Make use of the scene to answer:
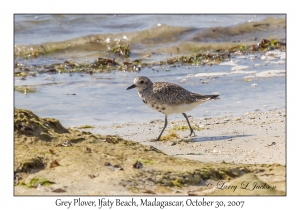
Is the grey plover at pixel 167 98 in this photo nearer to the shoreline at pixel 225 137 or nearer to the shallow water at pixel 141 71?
the shoreline at pixel 225 137

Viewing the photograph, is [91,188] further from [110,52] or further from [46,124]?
[110,52]

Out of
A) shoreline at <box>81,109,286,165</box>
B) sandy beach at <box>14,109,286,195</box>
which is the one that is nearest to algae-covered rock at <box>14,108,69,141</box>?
sandy beach at <box>14,109,286,195</box>

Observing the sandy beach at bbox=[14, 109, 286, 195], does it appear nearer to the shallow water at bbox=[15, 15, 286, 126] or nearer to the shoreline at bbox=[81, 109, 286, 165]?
the shoreline at bbox=[81, 109, 286, 165]

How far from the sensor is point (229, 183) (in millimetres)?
5574

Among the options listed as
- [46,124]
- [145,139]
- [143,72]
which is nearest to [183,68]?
[143,72]

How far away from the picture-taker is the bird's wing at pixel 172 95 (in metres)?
9.06

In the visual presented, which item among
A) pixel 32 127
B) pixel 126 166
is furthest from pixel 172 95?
pixel 126 166

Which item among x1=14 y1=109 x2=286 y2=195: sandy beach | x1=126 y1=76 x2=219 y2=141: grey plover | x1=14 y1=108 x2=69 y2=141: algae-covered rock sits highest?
x1=126 y1=76 x2=219 y2=141: grey plover

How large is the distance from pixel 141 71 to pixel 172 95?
197 inches

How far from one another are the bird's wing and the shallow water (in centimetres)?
97

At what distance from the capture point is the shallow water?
10.6 metres

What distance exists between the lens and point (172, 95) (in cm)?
910

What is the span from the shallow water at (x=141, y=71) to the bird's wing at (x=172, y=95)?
973mm

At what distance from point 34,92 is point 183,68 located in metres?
3.99
